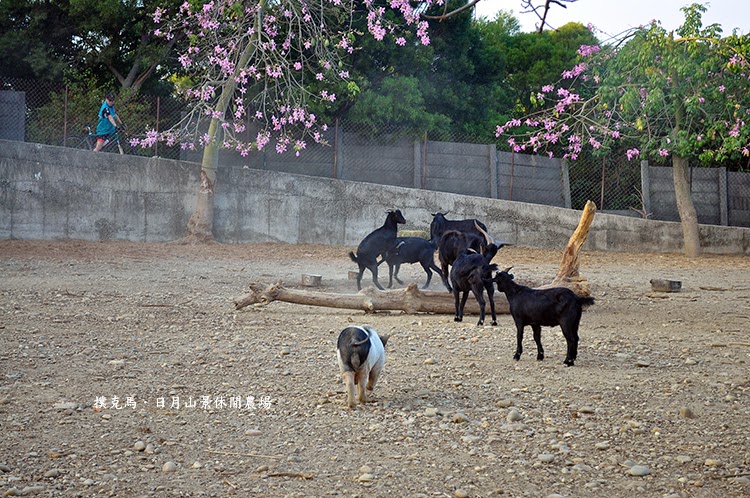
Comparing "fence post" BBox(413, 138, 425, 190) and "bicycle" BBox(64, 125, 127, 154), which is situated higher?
"bicycle" BBox(64, 125, 127, 154)

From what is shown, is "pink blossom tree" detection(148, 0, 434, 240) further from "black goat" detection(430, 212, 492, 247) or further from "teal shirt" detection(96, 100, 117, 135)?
"black goat" detection(430, 212, 492, 247)

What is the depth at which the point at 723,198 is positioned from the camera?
20156 millimetres

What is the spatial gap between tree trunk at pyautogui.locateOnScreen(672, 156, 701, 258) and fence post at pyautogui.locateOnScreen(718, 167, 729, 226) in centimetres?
210

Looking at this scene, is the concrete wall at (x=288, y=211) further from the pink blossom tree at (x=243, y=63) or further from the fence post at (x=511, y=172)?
the fence post at (x=511, y=172)

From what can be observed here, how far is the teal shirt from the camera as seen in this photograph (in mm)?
17891

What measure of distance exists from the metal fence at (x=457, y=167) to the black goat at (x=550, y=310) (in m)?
12.5

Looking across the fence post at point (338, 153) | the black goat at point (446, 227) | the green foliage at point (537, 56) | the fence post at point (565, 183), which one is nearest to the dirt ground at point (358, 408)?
the black goat at point (446, 227)

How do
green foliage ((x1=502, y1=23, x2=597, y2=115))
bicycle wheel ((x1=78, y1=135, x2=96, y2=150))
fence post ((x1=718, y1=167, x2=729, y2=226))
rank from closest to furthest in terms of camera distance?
bicycle wheel ((x1=78, y1=135, x2=96, y2=150)) → fence post ((x1=718, y1=167, x2=729, y2=226)) → green foliage ((x1=502, y1=23, x2=597, y2=115))

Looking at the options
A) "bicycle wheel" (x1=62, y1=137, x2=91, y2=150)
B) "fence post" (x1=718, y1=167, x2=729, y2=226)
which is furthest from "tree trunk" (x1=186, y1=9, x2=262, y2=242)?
"fence post" (x1=718, y1=167, x2=729, y2=226)

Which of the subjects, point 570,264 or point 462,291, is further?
point 570,264

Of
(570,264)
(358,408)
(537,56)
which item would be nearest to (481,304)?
(570,264)

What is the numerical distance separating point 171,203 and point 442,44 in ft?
23.8

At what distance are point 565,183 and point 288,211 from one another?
241 inches

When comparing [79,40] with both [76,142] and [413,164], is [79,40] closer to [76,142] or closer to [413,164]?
[76,142]
